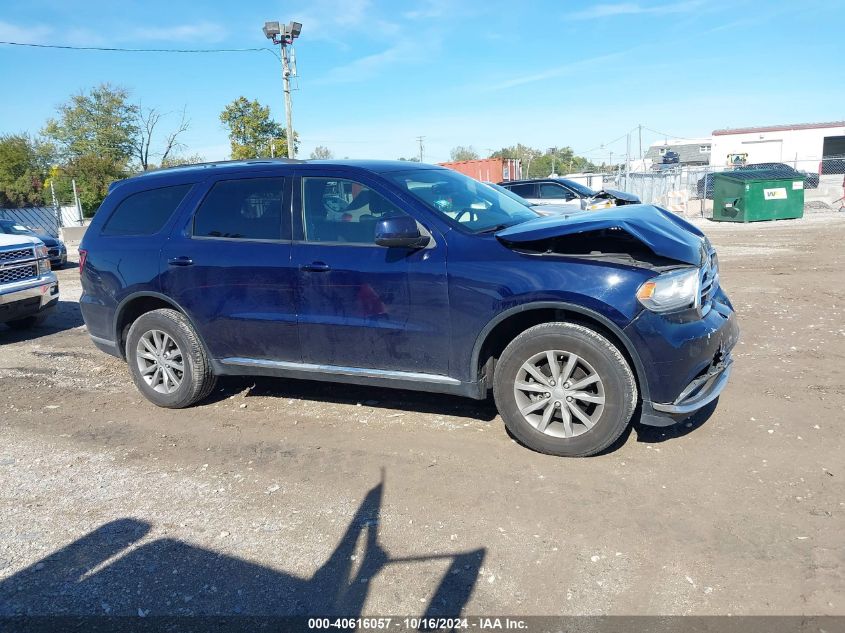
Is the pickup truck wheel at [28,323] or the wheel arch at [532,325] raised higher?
the wheel arch at [532,325]

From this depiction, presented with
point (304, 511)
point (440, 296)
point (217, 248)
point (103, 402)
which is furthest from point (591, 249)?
point (103, 402)

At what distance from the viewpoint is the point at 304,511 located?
3623 millimetres

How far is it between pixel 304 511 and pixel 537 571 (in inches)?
52.6

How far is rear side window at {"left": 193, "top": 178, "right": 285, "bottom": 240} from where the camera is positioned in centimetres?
478

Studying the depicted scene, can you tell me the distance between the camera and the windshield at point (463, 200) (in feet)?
14.6

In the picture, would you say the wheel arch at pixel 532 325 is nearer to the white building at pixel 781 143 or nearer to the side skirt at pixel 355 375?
the side skirt at pixel 355 375

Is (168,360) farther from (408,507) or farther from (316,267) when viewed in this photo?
(408,507)

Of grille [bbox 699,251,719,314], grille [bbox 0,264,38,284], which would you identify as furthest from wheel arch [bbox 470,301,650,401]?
grille [bbox 0,264,38,284]

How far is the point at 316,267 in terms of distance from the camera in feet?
14.8

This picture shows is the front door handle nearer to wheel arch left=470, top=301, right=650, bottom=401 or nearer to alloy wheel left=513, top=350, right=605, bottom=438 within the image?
wheel arch left=470, top=301, right=650, bottom=401

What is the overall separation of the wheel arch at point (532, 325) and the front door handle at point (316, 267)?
1167 millimetres

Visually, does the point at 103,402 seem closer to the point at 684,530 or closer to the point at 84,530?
the point at 84,530

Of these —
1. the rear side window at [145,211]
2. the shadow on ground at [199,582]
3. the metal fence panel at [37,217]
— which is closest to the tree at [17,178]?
the metal fence panel at [37,217]

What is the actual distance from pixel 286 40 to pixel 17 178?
2968cm
